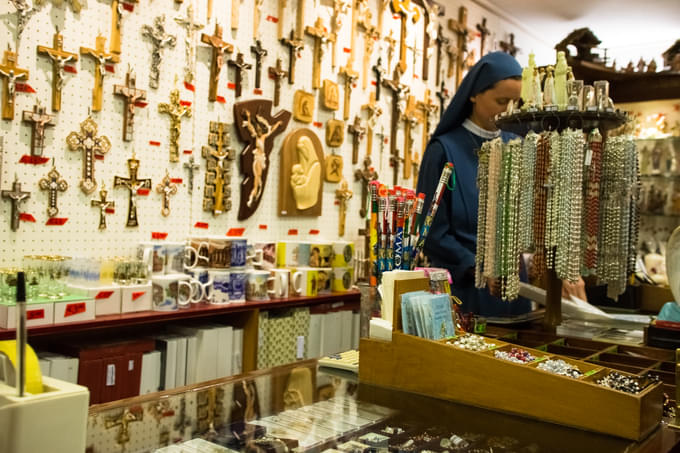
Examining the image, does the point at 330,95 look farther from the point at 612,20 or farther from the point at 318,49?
the point at 612,20

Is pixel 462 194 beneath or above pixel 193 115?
beneath

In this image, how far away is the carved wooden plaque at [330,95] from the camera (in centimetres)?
414

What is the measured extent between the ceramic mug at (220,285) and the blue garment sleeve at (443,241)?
103cm

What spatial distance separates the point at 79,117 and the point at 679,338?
7.97ft

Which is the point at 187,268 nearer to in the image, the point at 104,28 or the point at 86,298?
the point at 86,298

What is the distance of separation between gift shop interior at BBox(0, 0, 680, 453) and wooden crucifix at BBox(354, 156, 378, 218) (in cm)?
3

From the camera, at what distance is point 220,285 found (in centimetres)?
315

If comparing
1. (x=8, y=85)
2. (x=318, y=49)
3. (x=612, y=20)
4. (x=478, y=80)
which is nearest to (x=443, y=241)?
(x=478, y=80)

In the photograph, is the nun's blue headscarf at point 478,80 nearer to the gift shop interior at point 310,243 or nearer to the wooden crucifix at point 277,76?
the gift shop interior at point 310,243

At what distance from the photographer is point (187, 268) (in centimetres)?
313

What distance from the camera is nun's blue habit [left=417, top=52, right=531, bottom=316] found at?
2561 millimetres

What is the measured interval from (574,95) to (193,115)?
6.30ft

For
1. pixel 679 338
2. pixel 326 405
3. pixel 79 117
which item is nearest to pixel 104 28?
pixel 79 117

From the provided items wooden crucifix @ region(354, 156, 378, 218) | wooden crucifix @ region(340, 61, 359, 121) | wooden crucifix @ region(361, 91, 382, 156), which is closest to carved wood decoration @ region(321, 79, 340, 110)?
wooden crucifix @ region(340, 61, 359, 121)
